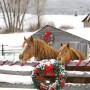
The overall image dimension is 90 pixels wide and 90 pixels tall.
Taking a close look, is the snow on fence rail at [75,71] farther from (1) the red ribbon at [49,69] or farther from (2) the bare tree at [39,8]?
(2) the bare tree at [39,8]

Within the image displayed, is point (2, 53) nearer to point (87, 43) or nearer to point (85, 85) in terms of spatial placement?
point (87, 43)

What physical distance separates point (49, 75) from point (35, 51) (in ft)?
3.84

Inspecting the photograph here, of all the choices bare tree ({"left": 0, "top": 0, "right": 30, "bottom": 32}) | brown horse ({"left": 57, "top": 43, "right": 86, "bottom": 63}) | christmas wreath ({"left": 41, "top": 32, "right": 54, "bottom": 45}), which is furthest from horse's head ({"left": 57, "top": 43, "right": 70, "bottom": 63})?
bare tree ({"left": 0, "top": 0, "right": 30, "bottom": 32})

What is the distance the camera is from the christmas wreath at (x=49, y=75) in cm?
626

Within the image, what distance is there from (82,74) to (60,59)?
0.63 m

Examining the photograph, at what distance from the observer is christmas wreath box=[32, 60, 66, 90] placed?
626 centimetres

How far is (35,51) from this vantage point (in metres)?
7.39

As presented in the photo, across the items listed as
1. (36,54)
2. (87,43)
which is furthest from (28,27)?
(36,54)

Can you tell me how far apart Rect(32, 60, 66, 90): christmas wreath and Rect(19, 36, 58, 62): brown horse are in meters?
0.98

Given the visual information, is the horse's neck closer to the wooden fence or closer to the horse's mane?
the horse's mane

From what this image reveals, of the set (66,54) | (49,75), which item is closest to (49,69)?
(49,75)

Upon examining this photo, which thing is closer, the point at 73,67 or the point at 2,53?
the point at 73,67

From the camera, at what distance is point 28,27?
54.2 metres

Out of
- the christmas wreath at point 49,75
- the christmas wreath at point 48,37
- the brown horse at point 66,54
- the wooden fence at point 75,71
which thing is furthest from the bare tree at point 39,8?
the christmas wreath at point 49,75
